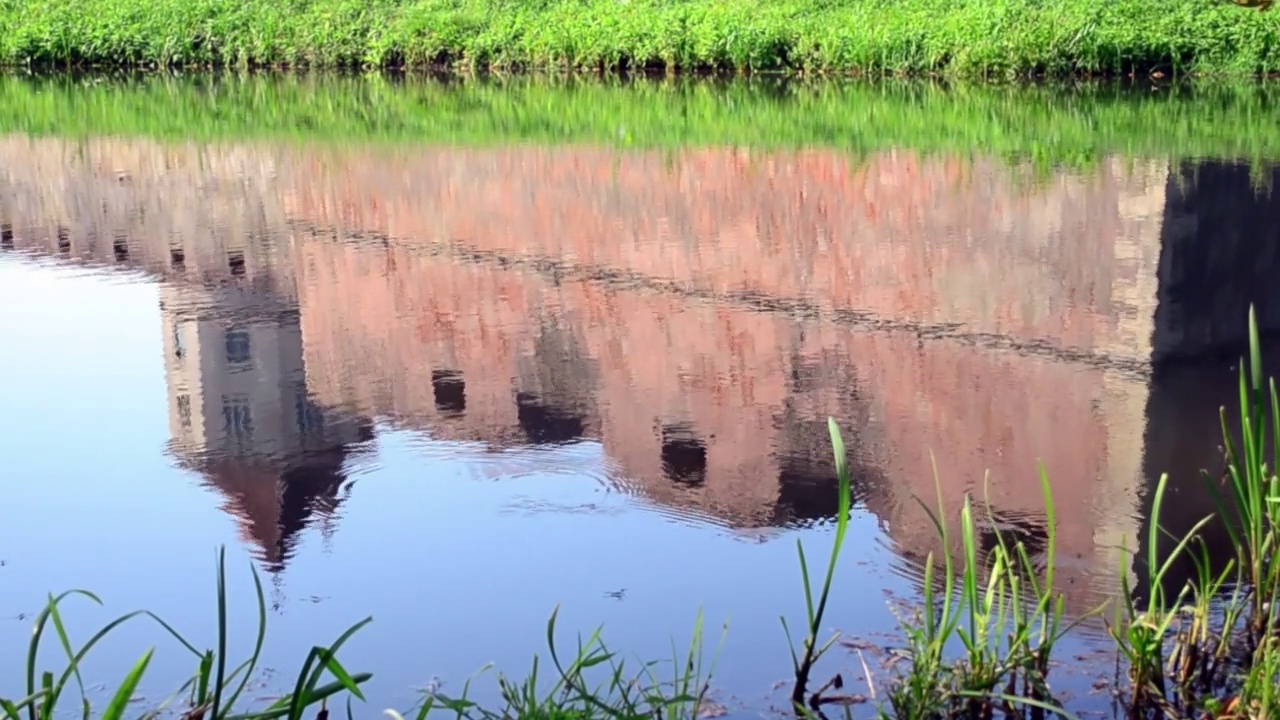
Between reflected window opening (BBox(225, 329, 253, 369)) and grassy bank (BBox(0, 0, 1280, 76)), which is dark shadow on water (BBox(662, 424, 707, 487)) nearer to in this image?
reflected window opening (BBox(225, 329, 253, 369))

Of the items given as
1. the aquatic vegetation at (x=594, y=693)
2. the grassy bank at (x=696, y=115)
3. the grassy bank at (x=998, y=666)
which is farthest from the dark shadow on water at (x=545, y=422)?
the grassy bank at (x=696, y=115)

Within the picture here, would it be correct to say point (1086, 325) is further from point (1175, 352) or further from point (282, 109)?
point (282, 109)

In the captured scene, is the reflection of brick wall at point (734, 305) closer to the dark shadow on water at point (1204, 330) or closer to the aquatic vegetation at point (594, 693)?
the dark shadow on water at point (1204, 330)

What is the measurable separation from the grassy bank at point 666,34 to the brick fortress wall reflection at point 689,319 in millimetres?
7935

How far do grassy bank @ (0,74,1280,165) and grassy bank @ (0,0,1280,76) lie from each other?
1.10 m

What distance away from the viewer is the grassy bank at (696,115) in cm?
1445

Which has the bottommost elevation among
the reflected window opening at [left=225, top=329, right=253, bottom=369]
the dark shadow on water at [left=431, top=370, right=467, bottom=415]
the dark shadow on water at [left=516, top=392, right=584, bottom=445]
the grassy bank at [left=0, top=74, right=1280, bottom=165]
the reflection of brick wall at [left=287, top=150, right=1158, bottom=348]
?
the reflected window opening at [left=225, top=329, right=253, bottom=369]

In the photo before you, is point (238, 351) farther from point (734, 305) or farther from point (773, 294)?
point (773, 294)

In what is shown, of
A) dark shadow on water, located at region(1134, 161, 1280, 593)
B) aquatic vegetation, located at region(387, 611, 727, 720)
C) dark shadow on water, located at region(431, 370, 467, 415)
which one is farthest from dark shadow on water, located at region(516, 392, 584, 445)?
aquatic vegetation, located at region(387, 611, 727, 720)

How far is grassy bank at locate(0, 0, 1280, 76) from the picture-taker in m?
20.5

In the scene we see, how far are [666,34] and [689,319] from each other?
48.2 ft

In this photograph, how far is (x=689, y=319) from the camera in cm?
860

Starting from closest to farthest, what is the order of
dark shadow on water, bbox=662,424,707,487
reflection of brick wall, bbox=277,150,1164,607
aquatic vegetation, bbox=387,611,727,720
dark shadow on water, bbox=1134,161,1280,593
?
aquatic vegetation, bbox=387,611,727,720
dark shadow on water, bbox=1134,161,1280,593
dark shadow on water, bbox=662,424,707,487
reflection of brick wall, bbox=277,150,1164,607

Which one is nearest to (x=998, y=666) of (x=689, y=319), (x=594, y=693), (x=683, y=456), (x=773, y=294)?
(x=594, y=693)
